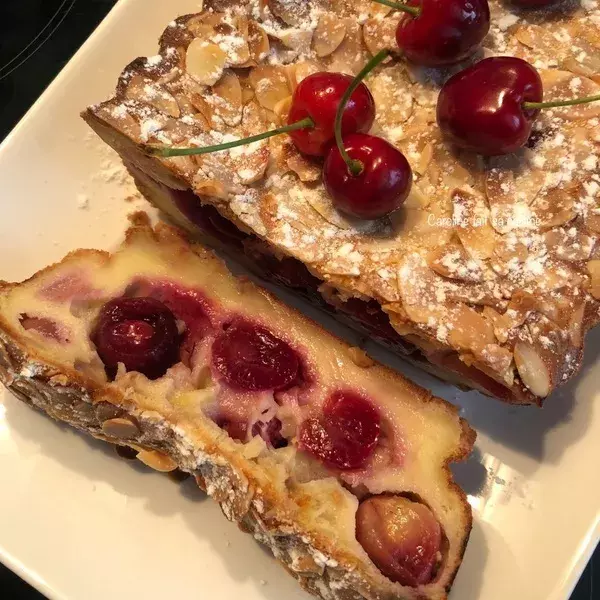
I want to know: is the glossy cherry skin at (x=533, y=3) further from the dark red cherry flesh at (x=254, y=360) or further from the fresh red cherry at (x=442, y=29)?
the dark red cherry flesh at (x=254, y=360)

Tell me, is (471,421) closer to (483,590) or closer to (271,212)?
(483,590)

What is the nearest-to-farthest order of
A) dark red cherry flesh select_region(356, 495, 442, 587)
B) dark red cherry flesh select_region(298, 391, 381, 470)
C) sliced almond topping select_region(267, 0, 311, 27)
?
dark red cherry flesh select_region(356, 495, 442, 587)
dark red cherry flesh select_region(298, 391, 381, 470)
sliced almond topping select_region(267, 0, 311, 27)

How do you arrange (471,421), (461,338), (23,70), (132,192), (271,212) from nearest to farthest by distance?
(461,338) < (271,212) < (471,421) < (132,192) < (23,70)

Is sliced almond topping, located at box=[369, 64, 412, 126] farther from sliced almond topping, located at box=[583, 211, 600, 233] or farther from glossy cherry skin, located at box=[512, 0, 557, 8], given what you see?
sliced almond topping, located at box=[583, 211, 600, 233]

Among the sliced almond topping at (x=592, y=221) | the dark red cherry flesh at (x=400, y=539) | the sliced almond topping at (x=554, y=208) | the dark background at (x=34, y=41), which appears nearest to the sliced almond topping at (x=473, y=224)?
the sliced almond topping at (x=554, y=208)

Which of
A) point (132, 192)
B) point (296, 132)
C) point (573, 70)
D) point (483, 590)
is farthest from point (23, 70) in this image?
point (483, 590)

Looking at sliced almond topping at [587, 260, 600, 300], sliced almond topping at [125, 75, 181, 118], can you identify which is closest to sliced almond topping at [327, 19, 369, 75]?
sliced almond topping at [125, 75, 181, 118]

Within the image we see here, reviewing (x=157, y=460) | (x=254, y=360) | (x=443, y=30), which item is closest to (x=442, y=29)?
(x=443, y=30)
